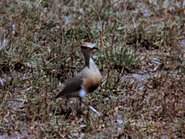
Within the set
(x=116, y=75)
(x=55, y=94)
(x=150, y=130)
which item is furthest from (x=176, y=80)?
(x=55, y=94)

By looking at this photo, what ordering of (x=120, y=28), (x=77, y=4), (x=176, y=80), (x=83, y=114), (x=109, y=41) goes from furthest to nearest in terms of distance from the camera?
(x=77, y=4) → (x=120, y=28) → (x=109, y=41) → (x=176, y=80) → (x=83, y=114)

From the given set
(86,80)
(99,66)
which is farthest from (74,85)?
(99,66)

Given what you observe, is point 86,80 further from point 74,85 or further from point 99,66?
point 99,66

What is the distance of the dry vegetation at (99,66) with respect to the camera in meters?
4.03

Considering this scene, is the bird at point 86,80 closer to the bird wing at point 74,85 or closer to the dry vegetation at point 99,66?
the bird wing at point 74,85

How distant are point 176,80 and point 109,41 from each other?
1566 mm

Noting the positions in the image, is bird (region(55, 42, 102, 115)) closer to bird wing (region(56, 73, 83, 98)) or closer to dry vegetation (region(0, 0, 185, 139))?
bird wing (region(56, 73, 83, 98))

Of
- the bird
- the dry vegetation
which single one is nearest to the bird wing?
the bird

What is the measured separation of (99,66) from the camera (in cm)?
535

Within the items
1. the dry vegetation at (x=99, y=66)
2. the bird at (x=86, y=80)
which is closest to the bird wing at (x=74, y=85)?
the bird at (x=86, y=80)

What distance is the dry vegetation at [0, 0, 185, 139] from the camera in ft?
13.2

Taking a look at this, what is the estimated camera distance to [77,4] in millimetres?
7531

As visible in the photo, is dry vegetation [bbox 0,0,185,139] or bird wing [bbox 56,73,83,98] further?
bird wing [bbox 56,73,83,98]

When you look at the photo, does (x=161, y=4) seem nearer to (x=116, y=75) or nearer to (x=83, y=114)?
(x=116, y=75)
